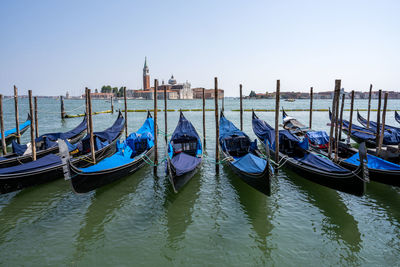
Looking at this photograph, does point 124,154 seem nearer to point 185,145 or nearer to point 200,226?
point 185,145

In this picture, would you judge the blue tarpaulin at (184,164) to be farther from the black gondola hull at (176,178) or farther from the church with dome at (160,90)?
the church with dome at (160,90)

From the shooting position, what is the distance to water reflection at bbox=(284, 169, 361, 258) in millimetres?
4438

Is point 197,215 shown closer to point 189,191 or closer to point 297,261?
point 189,191

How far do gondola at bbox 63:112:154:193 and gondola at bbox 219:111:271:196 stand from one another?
2.79 metres

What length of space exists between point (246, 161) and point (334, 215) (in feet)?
7.53

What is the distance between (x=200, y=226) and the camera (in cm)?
491

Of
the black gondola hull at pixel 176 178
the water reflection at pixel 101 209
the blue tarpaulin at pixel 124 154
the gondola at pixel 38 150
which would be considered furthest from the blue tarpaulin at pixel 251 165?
the gondola at pixel 38 150

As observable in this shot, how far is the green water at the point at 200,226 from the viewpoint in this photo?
4.02 metres

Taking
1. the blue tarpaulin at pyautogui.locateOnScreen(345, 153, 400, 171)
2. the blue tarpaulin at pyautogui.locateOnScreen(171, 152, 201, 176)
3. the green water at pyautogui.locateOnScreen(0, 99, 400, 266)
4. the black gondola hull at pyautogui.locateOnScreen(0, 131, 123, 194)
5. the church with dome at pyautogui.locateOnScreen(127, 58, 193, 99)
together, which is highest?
the church with dome at pyautogui.locateOnScreen(127, 58, 193, 99)

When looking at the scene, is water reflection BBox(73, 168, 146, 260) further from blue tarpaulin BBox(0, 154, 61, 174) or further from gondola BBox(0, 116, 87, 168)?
gondola BBox(0, 116, 87, 168)

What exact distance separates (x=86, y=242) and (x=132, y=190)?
7.54 ft

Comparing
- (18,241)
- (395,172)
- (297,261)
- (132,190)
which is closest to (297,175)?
(395,172)

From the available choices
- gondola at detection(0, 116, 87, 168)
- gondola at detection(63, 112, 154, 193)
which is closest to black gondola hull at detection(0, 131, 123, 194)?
gondola at detection(63, 112, 154, 193)

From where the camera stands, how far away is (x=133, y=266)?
383 cm
